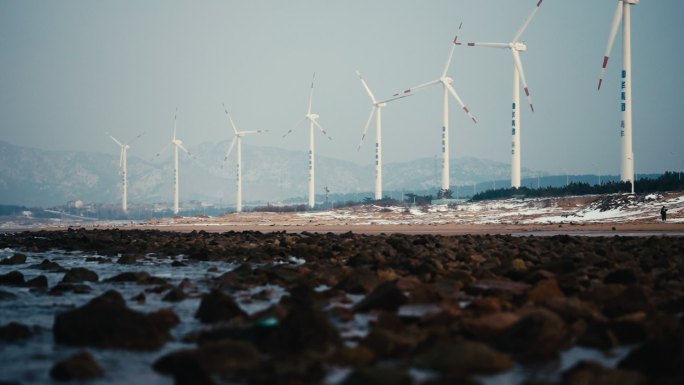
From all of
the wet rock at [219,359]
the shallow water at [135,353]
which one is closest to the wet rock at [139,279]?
the shallow water at [135,353]

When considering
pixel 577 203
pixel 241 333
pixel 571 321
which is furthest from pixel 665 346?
pixel 577 203

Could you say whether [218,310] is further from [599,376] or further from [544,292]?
[599,376]

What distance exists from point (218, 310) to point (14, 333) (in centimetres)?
225

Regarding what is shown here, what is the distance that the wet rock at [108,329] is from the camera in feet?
25.0

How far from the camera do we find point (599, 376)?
575 cm

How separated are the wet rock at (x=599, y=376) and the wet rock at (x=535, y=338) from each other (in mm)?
1010

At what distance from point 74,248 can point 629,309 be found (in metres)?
22.9

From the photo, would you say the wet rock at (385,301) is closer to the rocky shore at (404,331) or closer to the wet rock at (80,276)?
the rocky shore at (404,331)

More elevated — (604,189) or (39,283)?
(604,189)

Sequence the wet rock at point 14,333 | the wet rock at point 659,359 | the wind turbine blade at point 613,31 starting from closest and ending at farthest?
1. the wet rock at point 659,359
2. the wet rock at point 14,333
3. the wind turbine blade at point 613,31

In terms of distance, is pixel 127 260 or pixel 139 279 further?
pixel 127 260

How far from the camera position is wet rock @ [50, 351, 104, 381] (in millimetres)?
6285

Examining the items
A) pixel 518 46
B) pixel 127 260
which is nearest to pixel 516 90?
pixel 518 46

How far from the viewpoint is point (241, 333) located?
7.79 m
